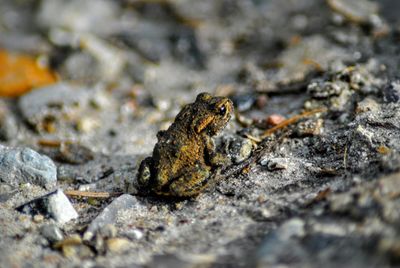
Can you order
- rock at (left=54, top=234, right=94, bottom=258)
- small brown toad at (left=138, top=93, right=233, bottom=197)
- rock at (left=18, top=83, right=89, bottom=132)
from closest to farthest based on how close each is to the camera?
rock at (left=54, top=234, right=94, bottom=258) → small brown toad at (left=138, top=93, right=233, bottom=197) → rock at (left=18, top=83, right=89, bottom=132)

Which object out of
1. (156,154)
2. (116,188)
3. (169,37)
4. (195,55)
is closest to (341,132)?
(156,154)

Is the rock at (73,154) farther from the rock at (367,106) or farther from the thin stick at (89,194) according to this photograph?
the rock at (367,106)

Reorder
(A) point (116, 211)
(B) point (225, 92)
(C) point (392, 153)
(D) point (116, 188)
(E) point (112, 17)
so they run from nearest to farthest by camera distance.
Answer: (C) point (392, 153) < (A) point (116, 211) < (D) point (116, 188) < (B) point (225, 92) < (E) point (112, 17)

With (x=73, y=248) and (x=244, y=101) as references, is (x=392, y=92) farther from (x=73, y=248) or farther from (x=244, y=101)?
(x=73, y=248)

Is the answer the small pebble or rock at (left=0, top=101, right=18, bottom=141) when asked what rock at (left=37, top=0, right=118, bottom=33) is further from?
the small pebble

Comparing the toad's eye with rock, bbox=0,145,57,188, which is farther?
the toad's eye

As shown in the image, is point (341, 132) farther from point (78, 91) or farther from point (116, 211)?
point (78, 91)

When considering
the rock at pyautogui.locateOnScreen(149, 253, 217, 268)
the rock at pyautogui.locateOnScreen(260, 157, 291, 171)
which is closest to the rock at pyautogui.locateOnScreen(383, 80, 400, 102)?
the rock at pyautogui.locateOnScreen(260, 157, 291, 171)
